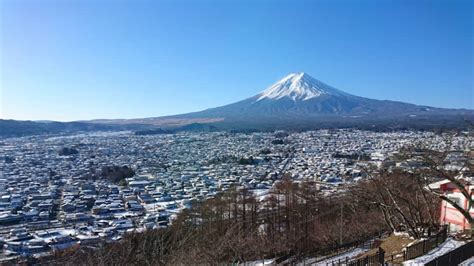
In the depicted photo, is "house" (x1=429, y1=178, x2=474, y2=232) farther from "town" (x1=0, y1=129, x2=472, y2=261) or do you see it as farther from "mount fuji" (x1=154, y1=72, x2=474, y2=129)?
"mount fuji" (x1=154, y1=72, x2=474, y2=129)

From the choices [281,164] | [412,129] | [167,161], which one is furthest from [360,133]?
[167,161]

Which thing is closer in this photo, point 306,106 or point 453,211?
point 453,211

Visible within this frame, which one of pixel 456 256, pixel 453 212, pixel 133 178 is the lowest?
pixel 133 178

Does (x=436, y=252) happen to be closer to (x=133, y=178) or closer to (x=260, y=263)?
(x=260, y=263)

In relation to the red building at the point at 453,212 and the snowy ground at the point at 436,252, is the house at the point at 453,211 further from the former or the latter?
the snowy ground at the point at 436,252

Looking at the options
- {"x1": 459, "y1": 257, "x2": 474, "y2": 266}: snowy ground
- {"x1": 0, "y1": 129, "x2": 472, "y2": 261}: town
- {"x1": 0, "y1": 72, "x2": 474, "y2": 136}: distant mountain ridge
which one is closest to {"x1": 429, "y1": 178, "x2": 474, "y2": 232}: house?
{"x1": 0, "y1": 129, "x2": 472, "y2": 261}: town

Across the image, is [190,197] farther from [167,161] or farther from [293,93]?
[293,93]

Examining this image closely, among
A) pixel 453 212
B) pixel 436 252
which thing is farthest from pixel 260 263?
pixel 453 212

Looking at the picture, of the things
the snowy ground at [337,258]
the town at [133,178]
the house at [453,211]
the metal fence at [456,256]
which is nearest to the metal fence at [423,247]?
the metal fence at [456,256]
